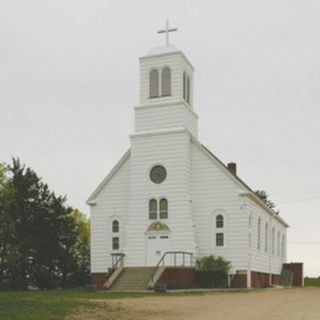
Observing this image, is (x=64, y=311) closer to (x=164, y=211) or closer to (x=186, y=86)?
(x=164, y=211)

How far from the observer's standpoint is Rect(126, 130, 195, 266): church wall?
1709 inches

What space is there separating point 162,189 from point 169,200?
2.96 feet

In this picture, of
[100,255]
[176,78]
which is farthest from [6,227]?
[176,78]

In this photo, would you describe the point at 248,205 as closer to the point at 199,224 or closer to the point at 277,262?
the point at 199,224

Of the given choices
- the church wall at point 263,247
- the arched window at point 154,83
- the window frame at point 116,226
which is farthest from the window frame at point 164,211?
the arched window at point 154,83

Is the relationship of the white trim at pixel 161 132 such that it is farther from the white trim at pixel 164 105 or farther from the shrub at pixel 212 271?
the shrub at pixel 212 271

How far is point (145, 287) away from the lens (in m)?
38.1

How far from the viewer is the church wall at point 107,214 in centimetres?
4625

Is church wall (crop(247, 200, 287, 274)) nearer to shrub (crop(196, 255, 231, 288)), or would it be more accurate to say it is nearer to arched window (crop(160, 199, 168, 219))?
shrub (crop(196, 255, 231, 288))

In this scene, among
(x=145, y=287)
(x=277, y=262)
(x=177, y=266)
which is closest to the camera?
(x=145, y=287)

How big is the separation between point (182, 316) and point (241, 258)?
2351cm

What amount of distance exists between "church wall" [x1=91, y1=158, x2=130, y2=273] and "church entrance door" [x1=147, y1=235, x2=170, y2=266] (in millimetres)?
→ 2815

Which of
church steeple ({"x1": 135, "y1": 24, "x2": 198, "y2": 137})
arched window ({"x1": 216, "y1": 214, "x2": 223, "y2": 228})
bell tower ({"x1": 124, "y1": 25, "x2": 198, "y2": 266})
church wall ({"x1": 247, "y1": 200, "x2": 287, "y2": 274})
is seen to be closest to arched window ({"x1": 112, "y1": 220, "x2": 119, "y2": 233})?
bell tower ({"x1": 124, "y1": 25, "x2": 198, "y2": 266})

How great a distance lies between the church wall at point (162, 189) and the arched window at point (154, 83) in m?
3.05
